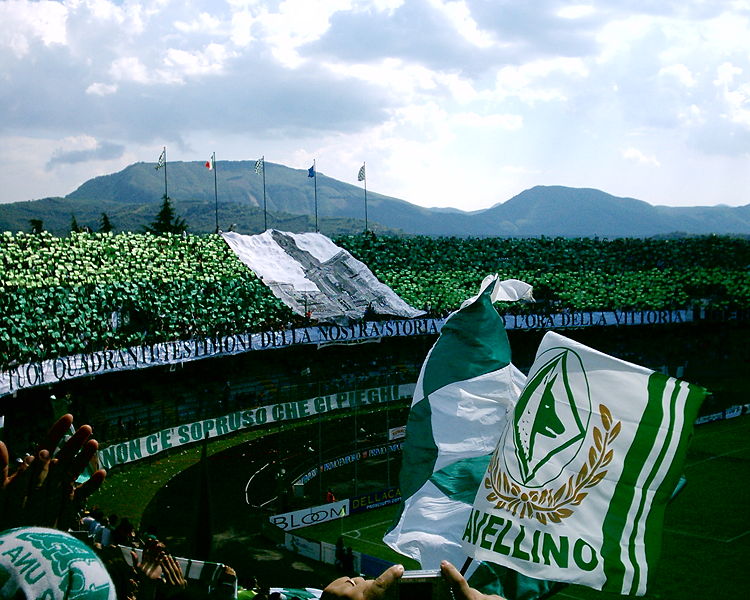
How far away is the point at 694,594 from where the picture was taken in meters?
21.0

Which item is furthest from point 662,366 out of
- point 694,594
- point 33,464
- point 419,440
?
point 33,464

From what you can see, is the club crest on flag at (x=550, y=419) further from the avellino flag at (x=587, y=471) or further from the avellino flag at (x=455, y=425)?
the avellino flag at (x=455, y=425)

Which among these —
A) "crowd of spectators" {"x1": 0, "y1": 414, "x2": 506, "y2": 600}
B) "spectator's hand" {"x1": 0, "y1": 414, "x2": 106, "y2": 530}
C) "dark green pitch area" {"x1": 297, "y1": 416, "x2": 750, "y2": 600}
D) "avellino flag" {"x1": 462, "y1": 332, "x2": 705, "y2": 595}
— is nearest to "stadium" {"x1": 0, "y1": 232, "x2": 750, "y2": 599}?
"dark green pitch area" {"x1": 297, "y1": 416, "x2": 750, "y2": 600}

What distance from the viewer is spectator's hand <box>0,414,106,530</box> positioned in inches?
211

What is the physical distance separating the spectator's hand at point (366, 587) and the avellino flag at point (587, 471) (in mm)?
3500

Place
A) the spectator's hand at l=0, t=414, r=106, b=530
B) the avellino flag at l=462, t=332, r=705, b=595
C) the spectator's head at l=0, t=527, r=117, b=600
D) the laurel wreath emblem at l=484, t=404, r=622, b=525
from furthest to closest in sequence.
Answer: the laurel wreath emblem at l=484, t=404, r=622, b=525 → the avellino flag at l=462, t=332, r=705, b=595 → the spectator's hand at l=0, t=414, r=106, b=530 → the spectator's head at l=0, t=527, r=117, b=600

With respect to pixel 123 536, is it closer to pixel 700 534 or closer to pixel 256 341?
pixel 700 534

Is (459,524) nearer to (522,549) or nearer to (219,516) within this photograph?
(522,549)

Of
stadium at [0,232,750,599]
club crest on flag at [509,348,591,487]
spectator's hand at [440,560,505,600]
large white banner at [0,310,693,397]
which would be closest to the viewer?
spectator's hand at [440,560,505,600]

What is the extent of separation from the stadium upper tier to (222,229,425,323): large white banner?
3.95 ft

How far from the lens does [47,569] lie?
4176 mm

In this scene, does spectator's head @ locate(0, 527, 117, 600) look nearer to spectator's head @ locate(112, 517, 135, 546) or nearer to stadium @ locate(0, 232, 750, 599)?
stadium @ locate(0, 232, 750, 599)

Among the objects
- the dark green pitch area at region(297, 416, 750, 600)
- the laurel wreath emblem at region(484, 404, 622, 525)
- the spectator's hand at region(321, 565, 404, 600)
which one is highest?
the spectator's hand at region(321, 565, 404, 600)

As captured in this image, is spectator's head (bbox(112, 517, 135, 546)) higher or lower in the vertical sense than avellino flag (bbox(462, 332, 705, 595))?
lower
